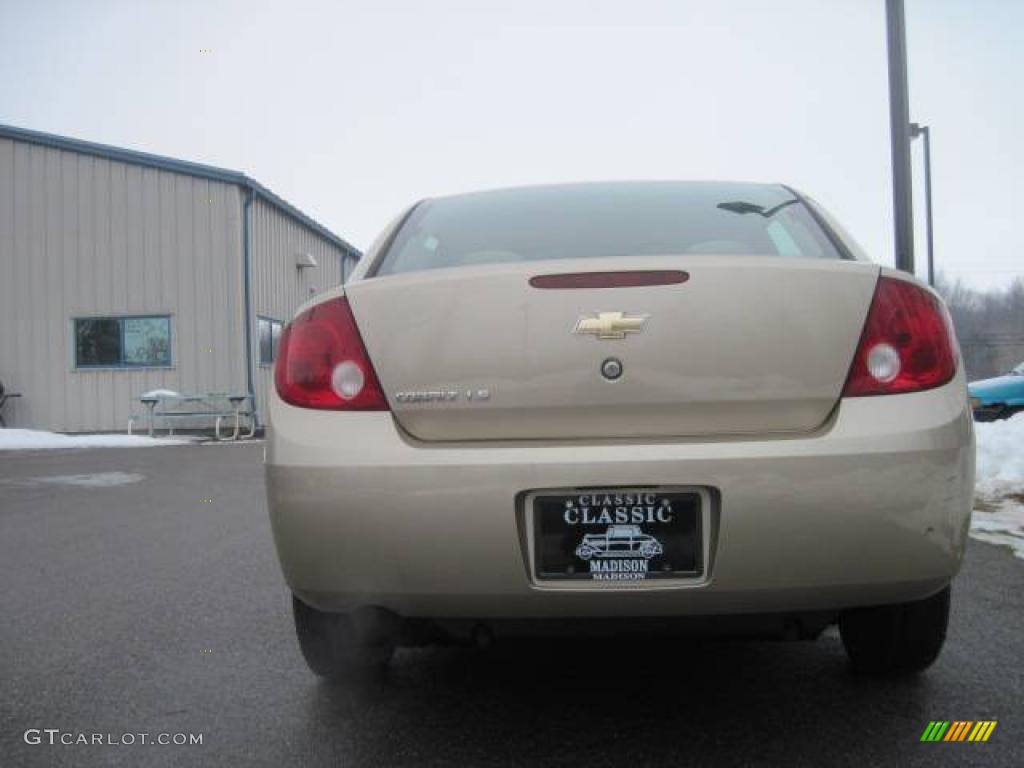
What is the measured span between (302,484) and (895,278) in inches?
56.7

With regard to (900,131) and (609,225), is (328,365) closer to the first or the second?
(609,225)

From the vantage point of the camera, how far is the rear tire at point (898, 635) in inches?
85.4

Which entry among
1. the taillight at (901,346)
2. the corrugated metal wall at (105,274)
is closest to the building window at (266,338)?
the corrugated metal wall at (105,274)

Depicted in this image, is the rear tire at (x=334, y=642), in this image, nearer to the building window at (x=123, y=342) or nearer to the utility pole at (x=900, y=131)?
the utility pole at (x=900, y=131)

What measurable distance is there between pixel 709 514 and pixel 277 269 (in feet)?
59.6

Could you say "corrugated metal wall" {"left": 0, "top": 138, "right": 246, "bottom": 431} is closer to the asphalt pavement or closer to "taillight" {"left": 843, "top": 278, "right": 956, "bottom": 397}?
the asphalt pavement

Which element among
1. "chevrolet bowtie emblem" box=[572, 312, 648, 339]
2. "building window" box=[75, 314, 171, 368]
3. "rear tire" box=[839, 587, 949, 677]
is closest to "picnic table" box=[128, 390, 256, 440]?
"building window" box=[75, 314, 171, 368]

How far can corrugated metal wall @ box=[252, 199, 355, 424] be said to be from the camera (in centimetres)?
1744

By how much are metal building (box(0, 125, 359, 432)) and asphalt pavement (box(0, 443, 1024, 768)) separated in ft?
45.0

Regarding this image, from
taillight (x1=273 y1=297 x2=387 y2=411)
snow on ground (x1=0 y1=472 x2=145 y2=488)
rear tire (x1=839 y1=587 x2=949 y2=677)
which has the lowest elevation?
snow on ground (x1=0 y1=472 x2=145 y2=488)

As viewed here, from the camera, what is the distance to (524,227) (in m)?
2.64

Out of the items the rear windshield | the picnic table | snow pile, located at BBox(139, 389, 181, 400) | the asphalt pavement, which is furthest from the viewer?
the picnic table

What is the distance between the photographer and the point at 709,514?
1769 millimetres

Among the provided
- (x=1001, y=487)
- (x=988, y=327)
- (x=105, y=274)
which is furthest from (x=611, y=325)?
(x=988, y=327)
